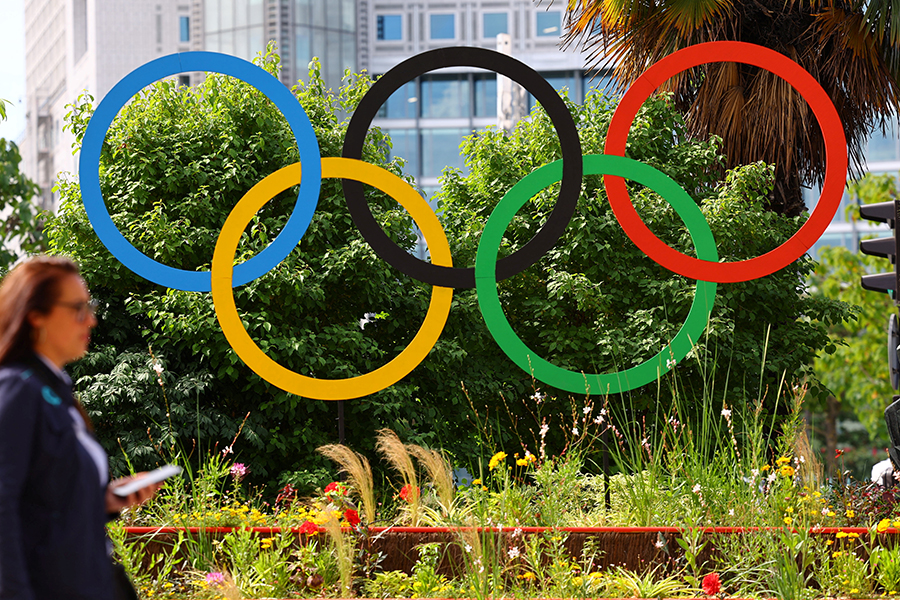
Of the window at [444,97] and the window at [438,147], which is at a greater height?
the window at [444,97]

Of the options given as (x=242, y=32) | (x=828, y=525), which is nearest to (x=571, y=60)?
(x=242, y=32)

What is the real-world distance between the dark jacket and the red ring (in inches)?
224

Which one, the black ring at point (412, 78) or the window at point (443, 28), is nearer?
the black ring at point (412, 78)

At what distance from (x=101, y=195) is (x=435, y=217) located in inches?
108

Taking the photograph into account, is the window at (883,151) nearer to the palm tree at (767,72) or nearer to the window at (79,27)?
the palm tree at (767,72)

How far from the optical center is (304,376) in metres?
7.04

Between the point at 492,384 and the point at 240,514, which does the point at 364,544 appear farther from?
the point at 492,384

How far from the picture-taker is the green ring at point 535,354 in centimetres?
706

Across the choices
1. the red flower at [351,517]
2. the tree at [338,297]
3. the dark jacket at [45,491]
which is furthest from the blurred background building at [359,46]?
the dark jacket at [45,491]

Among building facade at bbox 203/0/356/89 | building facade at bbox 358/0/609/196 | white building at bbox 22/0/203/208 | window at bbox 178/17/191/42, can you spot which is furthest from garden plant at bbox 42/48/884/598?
window at bbox 178/17/191/42

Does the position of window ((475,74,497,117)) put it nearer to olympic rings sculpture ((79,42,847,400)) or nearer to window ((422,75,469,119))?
window ((422,75,469,119))

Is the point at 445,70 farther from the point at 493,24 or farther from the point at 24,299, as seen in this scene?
the point at 24,299

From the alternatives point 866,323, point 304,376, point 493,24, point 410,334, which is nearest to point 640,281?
point 410,334

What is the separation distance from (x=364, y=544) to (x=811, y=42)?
24.4 feet
